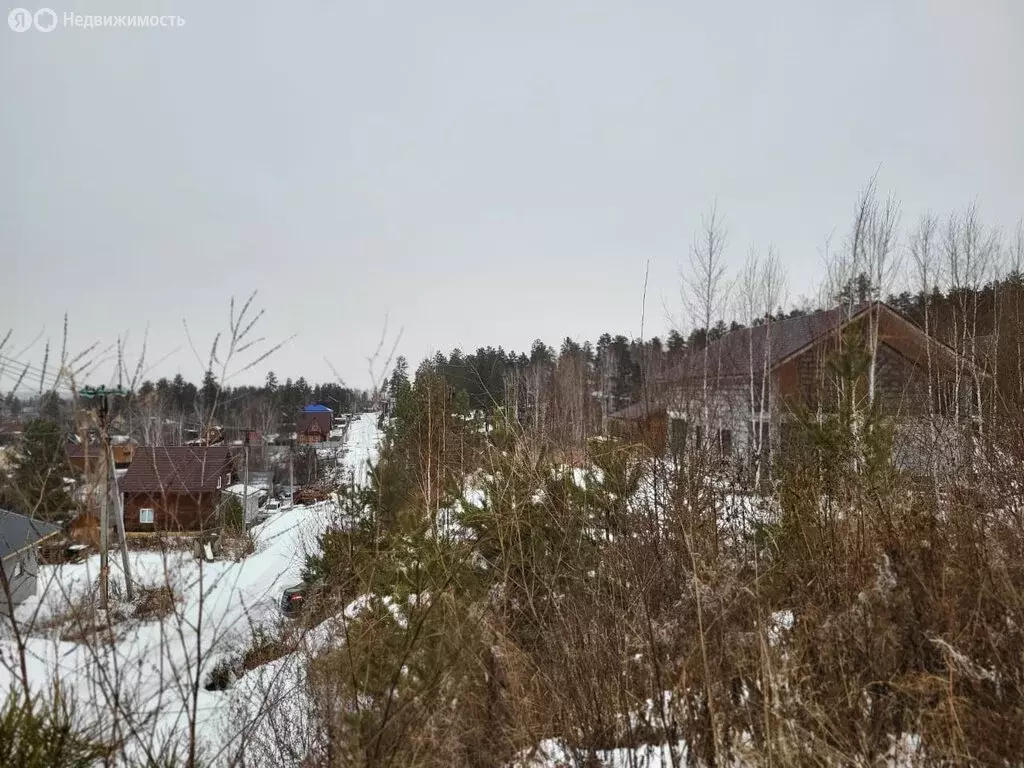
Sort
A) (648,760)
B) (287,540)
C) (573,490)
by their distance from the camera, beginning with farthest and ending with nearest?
(287,540)
(573,490)
(648,760)

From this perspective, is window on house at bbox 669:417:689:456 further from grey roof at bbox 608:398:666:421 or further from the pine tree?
the pine tree

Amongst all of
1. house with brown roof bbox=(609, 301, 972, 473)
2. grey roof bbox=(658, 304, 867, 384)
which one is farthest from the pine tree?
grey roof bbox=(658, 304, 867, 384)

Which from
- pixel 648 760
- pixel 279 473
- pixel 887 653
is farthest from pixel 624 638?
pixel 279 473

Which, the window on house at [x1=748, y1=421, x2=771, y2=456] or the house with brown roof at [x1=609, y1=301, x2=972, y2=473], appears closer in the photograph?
the window on house at [x1=748, y1=421, x2=771, y2=456]

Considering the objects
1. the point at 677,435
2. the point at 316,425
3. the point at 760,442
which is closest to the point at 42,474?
the point at 677,435

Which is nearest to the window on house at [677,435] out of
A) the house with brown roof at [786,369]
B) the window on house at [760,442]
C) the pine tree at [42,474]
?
the window on house at [760,442]

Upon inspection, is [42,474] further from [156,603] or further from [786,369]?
[786,369]

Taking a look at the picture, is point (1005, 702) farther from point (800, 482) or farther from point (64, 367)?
point (64, 367)

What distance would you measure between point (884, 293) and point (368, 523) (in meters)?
13.4

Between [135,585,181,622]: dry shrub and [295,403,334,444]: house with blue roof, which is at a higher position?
[295,403,334,444]: house with blue roof

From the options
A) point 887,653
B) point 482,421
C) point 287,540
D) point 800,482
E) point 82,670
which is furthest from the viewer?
point 287,540

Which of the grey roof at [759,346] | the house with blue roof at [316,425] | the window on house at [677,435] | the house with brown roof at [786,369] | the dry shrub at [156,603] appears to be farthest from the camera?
the grey roof at [759,346]

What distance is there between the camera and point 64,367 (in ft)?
7.64

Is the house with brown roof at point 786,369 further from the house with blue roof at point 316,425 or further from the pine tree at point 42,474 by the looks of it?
the pine tree at point 42,474
